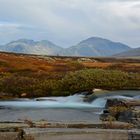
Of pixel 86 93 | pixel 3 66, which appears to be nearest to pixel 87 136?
pixel 86 93

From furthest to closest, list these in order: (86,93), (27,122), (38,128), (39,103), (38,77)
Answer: (38,77), (86,93), (39,103), (27,122), (38,128)

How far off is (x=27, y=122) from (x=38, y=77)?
121 ft

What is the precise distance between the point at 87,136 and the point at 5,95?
32435mm

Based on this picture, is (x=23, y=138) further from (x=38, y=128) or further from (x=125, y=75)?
(x=125, y=75)

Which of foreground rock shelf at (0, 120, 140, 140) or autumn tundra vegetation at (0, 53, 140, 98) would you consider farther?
autumn tundra vegetation at (0, 53, 140, 98)

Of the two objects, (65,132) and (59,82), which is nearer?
(65,132)

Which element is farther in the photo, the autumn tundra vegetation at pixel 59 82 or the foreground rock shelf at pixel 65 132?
the autumn tundra vegetation at pixel 59 82

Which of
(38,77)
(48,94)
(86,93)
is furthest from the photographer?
Answer: (38,77)

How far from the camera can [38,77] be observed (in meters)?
52.7

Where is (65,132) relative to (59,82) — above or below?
below

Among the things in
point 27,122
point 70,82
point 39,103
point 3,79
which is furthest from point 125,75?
point 27,122

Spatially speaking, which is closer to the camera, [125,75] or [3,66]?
[125,75]

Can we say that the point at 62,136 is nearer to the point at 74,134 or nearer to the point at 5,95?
the point at 74,134

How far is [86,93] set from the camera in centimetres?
4481
